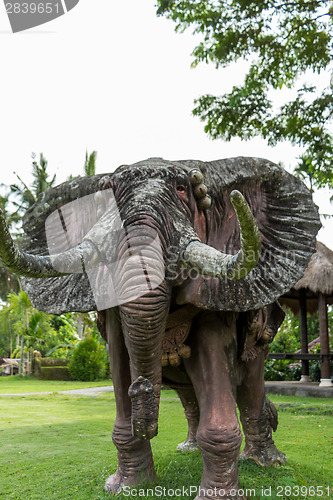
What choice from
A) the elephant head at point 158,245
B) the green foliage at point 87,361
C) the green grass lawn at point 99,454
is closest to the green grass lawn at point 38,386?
the green foliage at point 87,361

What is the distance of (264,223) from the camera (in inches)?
146

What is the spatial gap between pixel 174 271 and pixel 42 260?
2.51ft

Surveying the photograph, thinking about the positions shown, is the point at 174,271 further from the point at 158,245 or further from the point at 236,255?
the point at 236,255

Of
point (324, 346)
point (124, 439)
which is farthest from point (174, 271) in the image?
point (324, 346)

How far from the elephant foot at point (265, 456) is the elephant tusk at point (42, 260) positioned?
264 centimetres

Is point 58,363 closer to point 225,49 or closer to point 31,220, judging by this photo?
point 225,49

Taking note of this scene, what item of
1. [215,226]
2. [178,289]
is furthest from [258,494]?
[215,226]

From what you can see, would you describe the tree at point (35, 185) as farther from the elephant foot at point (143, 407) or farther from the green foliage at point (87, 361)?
the elephant foot at point (143, 407)

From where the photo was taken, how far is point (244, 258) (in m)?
2.36

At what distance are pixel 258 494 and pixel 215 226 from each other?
191 centimetres

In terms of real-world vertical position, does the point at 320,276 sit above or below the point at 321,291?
above

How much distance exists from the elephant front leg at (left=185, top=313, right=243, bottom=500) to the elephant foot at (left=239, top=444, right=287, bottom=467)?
136 centimetres

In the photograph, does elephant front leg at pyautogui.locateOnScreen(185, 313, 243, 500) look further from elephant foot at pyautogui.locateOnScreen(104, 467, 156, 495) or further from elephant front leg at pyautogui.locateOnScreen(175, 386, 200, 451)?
elephant front leg at pyautogui.locateOnScreen(175, 386, 200, 451)

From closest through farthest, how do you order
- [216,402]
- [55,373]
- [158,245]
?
1. [158,245]
2. [216,402]
3. [55,373]
